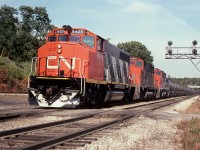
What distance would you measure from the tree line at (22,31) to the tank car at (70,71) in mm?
41294

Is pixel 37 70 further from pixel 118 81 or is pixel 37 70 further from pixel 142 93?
pixel 142 93

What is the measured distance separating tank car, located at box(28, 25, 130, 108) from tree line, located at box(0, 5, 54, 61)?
135ft

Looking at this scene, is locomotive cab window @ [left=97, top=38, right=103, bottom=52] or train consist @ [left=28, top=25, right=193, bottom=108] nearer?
train consist @ [left=28, top=25, right=193, bottom=108]

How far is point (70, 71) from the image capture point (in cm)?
1639

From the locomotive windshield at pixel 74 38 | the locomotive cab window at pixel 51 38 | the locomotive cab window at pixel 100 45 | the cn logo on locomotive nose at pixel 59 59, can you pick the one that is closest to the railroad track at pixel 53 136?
the cn logo on locomotive nose at pixel 59 59

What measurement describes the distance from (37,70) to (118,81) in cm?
628

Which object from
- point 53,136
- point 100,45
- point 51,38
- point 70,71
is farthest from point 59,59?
point 53,136

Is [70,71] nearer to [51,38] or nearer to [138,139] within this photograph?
[51,38]

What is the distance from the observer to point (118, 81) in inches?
870

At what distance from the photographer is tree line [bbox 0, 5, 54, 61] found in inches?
2547

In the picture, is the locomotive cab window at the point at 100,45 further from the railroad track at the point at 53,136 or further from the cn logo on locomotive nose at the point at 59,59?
the railroad track at the point at 53,136

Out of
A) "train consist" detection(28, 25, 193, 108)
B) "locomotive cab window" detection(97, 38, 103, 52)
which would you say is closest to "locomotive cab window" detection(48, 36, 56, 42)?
"train consist" detection(28, 25, 193, 108)

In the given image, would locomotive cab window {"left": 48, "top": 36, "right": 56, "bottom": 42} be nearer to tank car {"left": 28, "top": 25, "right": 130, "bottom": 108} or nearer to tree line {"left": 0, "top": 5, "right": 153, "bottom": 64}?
tank car {"left": 28, "top": 25, "right": 130, "bottom": 108}

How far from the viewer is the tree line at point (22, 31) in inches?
2547
